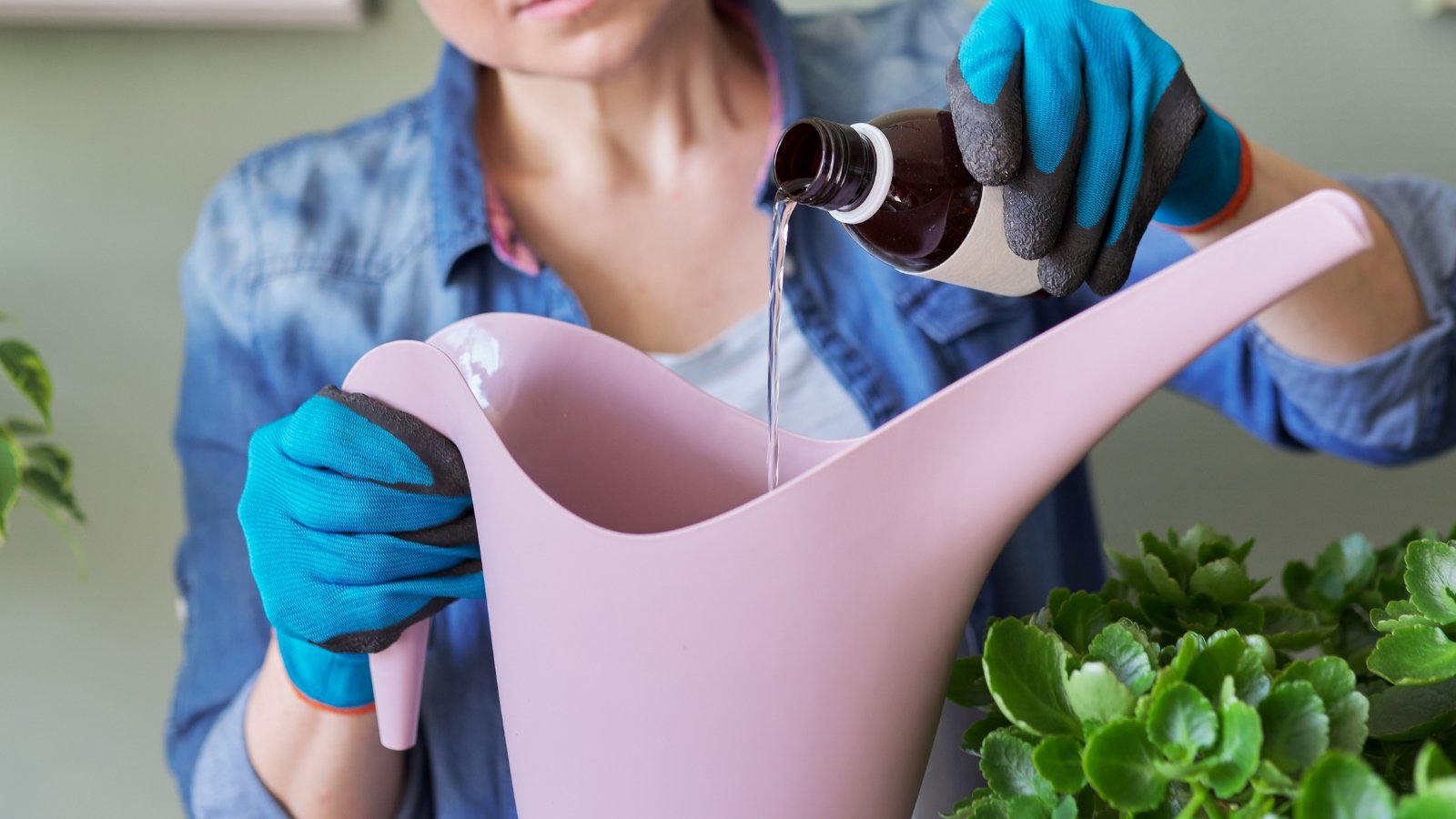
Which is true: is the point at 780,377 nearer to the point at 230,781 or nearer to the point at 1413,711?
the point at 230,781

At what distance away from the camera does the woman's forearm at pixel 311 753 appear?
713 millimetres

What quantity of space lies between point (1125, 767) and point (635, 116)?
0.75 meters

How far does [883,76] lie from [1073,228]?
1.72ft

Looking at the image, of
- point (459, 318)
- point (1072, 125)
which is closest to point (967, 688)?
point (1072, 125)

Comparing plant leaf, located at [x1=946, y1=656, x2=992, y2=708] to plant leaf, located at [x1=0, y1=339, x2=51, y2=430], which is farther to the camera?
plant leaf, located at [x1=0, y1=339, x2=51, y2=430]

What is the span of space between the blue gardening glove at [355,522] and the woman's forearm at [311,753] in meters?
0.15

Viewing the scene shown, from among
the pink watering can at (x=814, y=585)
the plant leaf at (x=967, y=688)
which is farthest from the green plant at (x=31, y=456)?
the plant leaf at (x=967, y=688)

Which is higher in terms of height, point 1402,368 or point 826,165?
point 826,165

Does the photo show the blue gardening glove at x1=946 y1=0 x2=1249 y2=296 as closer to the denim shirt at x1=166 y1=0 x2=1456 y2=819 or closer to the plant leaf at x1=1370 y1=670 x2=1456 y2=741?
the plant leaf at x1=1370 y1=670 x2=1456 y2=741

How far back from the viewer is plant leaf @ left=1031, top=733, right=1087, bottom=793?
319 mm

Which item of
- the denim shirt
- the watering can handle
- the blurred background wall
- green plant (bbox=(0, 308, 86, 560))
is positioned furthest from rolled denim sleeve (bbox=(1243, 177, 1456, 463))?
green plant (bbox=(0, 308, 86, 560))

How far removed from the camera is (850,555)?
362 mm

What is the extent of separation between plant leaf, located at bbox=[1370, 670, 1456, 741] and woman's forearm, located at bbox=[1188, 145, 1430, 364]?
40 cm

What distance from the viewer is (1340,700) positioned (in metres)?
0.30
